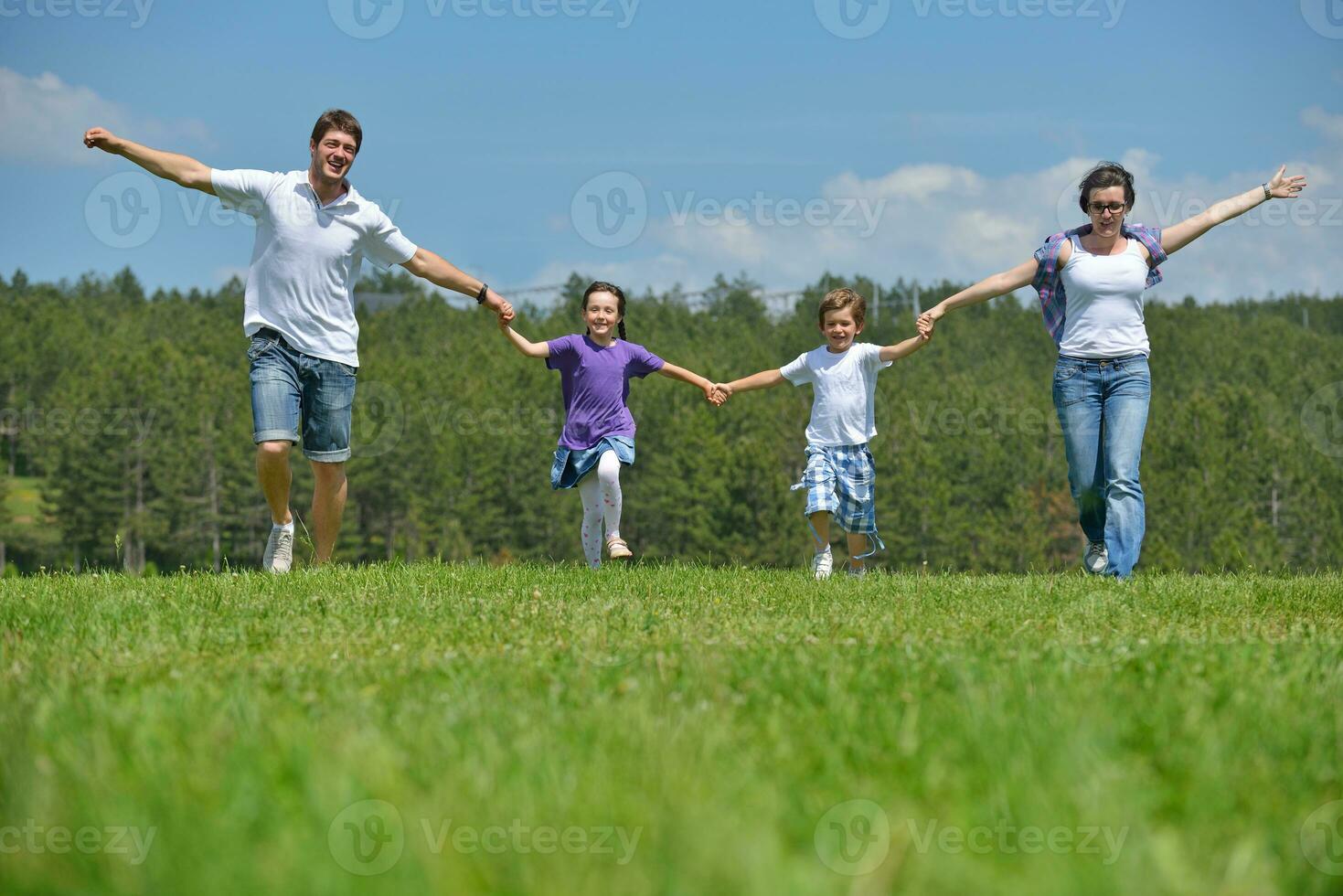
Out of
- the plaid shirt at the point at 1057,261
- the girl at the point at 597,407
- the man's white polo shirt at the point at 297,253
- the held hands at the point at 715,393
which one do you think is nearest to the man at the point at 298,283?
the man's white polo shirt at the point at 297,253

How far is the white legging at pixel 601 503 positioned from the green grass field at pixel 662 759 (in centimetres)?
424

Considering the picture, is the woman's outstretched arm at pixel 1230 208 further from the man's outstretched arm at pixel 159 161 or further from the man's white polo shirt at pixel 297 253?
the man's outstretched arm at pixel 159 161

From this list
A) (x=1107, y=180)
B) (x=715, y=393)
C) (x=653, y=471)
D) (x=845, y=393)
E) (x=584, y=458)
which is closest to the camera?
(x=1107, y=180)

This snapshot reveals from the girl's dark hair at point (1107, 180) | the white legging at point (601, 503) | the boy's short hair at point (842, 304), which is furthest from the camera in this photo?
the boy's short hair at point (842, 304)

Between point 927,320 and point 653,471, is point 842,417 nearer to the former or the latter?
point 927,320

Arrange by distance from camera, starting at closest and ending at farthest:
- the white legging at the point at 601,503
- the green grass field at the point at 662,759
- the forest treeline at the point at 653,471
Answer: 1. the green grass field at the point at 662,759
2. the white legging at the point at 601,503
3. the forest treeline at the point at 653,471

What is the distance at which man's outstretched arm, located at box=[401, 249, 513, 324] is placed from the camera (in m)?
8.74

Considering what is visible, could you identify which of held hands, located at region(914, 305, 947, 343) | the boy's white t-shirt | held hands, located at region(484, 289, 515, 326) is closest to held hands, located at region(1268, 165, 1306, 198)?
held hands, located at region(914, 305, 947, 343)

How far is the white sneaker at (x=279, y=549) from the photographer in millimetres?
8273

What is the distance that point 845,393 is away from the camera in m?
9.88

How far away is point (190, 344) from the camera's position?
350 ft

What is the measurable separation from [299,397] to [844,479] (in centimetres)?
439

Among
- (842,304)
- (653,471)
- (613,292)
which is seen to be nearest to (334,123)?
(613,292)

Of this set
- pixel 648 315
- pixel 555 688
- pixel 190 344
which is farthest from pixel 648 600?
pixel 648 315
